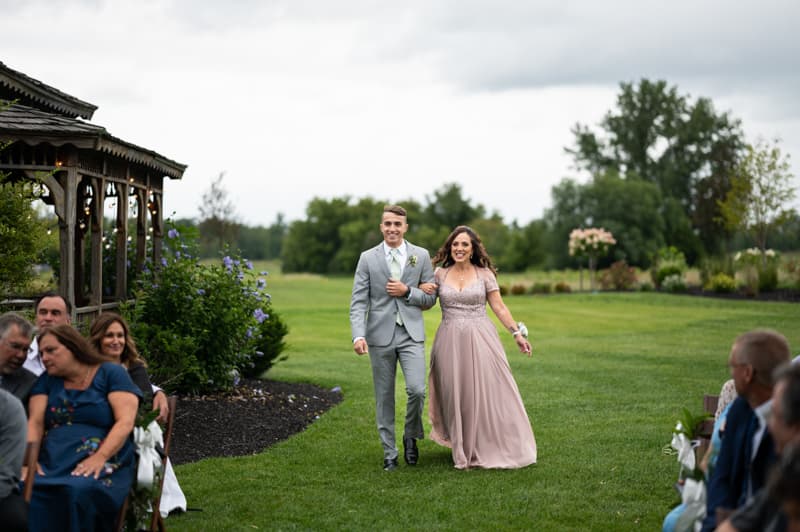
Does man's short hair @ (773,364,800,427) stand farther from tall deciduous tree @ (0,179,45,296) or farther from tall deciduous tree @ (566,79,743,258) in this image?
tall deciduous tree @ (566,79,743,258)

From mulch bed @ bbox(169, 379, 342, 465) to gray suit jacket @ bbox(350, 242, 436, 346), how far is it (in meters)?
2.22

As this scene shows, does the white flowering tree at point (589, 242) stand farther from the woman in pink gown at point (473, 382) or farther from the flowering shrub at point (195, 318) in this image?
the woman in pink gown at point (473, 382)

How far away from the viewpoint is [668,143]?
2936 inches

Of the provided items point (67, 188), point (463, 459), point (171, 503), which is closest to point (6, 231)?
point (67, 188)

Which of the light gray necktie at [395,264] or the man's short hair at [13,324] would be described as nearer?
the man's short hair at [13,324]

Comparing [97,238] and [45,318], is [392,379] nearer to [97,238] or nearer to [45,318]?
[45,318]

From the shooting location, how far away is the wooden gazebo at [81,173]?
10.5 meters

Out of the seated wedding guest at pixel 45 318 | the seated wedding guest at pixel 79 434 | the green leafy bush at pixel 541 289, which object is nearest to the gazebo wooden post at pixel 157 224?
the seated wedding guest at pixel 45 318

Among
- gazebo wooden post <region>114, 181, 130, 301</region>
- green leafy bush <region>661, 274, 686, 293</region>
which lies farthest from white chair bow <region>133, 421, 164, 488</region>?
green leafy bush <region>661, 274, 686, 293</region>

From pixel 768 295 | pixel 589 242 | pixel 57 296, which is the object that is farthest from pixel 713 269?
pixel 57 296

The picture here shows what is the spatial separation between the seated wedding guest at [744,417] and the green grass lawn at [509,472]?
216cm

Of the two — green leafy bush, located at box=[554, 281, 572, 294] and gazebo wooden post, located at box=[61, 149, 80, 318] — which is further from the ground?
gazebo wooden post, located at box=[61, 149, 80, 318]

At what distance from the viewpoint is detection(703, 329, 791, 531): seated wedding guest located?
4195 mm

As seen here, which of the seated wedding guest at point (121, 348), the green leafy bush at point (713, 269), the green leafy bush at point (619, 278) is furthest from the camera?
the green leafy bush at point (619, 278)
